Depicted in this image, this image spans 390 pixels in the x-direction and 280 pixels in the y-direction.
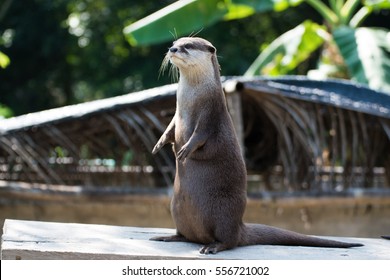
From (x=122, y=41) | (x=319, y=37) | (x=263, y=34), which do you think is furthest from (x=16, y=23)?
(x=319, y=37)

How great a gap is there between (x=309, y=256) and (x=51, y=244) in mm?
1319

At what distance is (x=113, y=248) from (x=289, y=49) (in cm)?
878

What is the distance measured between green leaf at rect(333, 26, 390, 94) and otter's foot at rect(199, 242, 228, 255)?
6982mm

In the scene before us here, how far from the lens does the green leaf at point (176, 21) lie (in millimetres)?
12453

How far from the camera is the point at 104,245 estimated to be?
409 cm

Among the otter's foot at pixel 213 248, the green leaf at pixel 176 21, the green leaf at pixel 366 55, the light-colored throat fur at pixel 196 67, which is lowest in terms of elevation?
the otter's foot at pixel 213 248

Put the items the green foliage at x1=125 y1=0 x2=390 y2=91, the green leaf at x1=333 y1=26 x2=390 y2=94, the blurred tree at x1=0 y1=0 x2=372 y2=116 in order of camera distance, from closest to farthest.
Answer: the green leaf at x1=333 y1=26 x2=390 y2=94
the green foliage at x1=125 y1=0 x2=390 y2=91
the blurred tree at x1=0 y1=0 x2=372 y2=116

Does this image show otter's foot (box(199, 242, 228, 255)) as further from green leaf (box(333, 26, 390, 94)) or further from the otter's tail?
green leaf (box(333, 26, 390, 94))

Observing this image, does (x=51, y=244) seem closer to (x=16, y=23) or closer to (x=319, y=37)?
(x=319, y=37)

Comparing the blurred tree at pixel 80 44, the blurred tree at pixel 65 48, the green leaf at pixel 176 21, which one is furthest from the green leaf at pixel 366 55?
the blurred tree at pixel 65 48

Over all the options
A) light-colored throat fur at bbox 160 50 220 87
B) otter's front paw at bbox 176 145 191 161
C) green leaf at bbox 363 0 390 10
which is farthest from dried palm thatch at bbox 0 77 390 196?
otter's front paw at bbox 176 145 191 161

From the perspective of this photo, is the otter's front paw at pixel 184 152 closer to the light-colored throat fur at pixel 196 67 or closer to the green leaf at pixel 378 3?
the light-colored throat fur at pixel 196 67

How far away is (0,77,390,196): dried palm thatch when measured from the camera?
8055 millimetres

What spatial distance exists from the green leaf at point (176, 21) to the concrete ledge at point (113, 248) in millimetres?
7997
